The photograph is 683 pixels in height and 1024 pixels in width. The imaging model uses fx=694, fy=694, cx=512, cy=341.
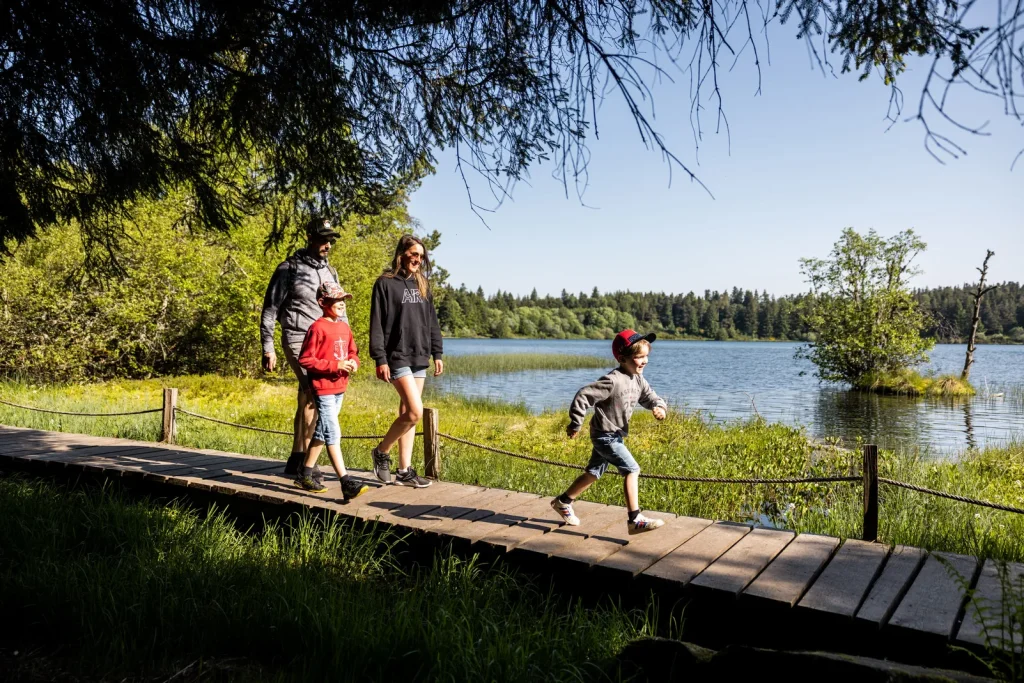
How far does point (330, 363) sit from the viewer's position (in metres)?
4.93

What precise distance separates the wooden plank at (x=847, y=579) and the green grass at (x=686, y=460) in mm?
665

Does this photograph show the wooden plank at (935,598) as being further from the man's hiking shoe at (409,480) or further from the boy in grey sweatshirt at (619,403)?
the man's hiking shoe at (409,480)

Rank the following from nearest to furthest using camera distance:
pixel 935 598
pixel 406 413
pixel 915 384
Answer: pixel 935 598 → pixel 406 413 → pixel 915 384

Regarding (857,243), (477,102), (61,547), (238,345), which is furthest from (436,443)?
(857,243)

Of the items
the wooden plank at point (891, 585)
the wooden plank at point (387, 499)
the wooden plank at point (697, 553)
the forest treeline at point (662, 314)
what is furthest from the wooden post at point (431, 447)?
the forest treeline at point (662, 314)

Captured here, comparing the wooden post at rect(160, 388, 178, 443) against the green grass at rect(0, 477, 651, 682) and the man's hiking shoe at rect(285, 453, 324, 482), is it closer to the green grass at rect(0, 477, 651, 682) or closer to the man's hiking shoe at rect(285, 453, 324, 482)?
the man's hiking shoe at rect(285, 453, 324, 482)

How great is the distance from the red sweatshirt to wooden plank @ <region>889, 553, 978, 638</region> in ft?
11.6

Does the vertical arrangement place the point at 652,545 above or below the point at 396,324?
below

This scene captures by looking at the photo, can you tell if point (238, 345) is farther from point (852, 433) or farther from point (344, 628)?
point (344, 628)

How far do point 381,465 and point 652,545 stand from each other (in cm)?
242

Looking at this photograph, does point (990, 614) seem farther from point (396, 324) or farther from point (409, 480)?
point (409, 480)

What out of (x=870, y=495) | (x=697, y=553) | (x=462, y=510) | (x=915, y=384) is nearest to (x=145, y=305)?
(x=462, y=510)

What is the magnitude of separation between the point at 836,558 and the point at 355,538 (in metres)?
2.91

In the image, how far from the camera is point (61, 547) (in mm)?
4504
